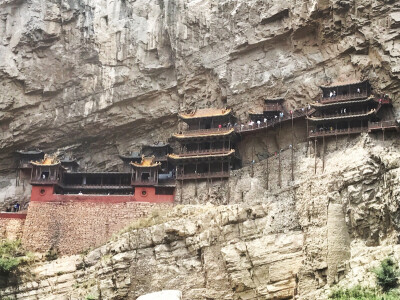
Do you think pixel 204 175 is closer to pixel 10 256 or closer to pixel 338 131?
pixel 338 131

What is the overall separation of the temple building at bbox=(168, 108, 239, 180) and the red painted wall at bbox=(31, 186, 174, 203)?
210 cm

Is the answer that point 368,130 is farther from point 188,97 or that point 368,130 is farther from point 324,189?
point 188,97

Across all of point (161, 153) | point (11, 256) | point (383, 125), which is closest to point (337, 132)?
point (383, 125)

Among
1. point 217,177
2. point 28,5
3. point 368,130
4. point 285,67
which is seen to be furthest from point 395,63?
point 28,5

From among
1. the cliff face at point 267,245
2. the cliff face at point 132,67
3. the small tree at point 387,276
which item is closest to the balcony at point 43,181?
the cliff face at point 132,67

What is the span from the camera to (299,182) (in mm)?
38500

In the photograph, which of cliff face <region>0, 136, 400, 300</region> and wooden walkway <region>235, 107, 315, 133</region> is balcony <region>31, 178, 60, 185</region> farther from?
wooden walkway <region>235, 107, 315, 133</region>

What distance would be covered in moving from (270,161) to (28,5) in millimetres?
25825

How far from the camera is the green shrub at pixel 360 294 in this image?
29000 mm

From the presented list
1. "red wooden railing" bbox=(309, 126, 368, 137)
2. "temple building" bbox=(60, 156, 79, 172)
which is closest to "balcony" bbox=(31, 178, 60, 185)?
"temple building" bbox=(60, 156, 79, 172)

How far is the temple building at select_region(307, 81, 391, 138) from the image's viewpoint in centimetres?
4144

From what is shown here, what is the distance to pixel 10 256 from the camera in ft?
139

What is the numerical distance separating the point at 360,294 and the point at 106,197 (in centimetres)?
2097

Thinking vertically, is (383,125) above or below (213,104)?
below
